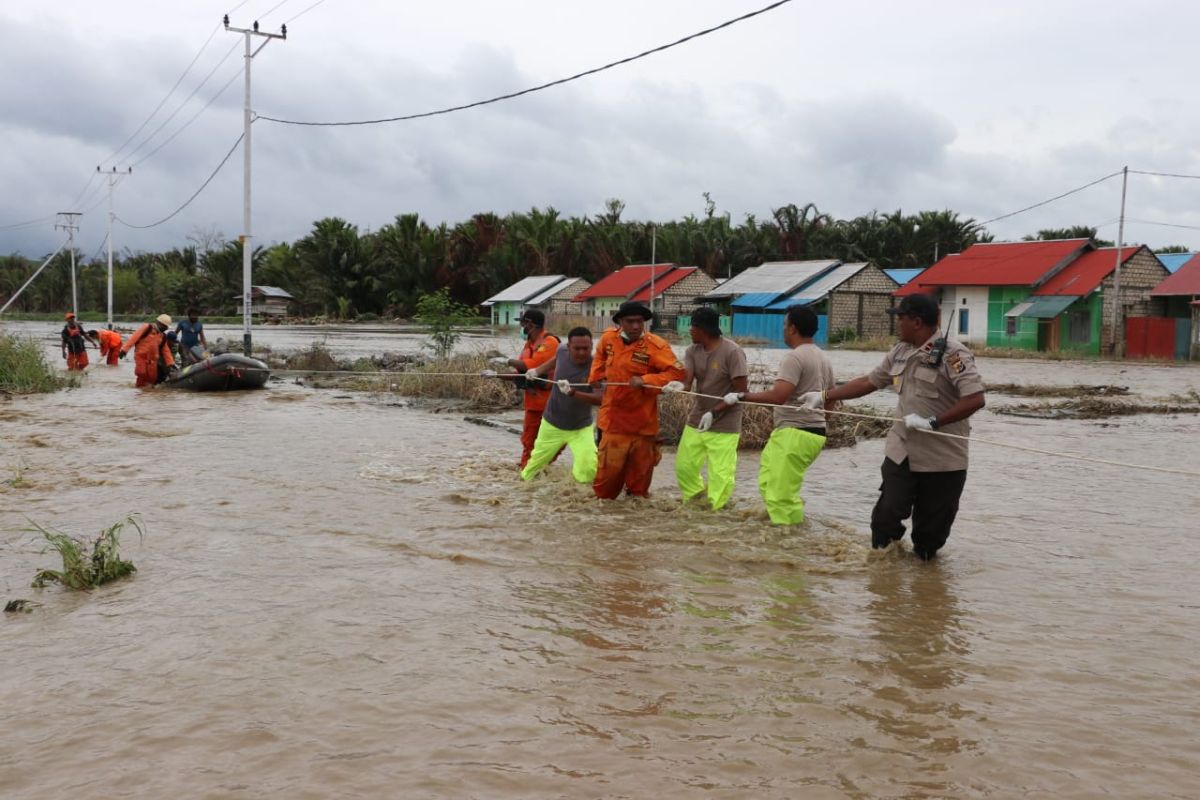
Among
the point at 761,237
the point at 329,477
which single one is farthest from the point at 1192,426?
the point at 761,237

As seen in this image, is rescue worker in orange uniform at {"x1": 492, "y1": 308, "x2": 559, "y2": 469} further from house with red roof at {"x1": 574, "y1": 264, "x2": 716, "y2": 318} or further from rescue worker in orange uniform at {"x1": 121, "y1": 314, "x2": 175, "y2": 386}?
house with red roof at {"x1": 574, "y1": 264, "x2": 716, "y2": 318}

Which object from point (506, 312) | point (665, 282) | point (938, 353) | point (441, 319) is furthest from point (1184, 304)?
point (506, 312)

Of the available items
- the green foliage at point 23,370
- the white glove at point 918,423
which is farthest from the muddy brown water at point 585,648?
the green foliage at point 23,370

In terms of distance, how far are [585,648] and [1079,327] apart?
124 feet

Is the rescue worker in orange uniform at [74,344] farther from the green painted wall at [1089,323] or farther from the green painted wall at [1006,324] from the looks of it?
the green painted wall at [1006,324]

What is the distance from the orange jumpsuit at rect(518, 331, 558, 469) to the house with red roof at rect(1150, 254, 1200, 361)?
3056 cm

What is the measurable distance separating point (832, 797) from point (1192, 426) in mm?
14193

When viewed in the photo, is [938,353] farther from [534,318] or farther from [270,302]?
[270,302]

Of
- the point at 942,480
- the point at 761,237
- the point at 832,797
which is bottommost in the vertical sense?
the point at 832,797

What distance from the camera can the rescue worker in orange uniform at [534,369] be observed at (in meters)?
8.56

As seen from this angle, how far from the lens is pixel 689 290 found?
54.9 metres

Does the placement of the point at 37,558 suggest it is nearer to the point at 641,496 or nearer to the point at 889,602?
the point at 641,496

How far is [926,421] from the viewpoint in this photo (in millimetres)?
5730

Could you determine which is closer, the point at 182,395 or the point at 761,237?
the point at 182,395
